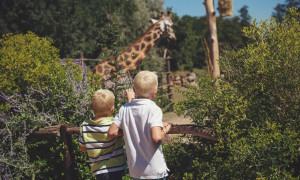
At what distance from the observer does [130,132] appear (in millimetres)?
2023

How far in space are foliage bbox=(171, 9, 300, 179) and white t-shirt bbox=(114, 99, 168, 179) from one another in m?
0.63

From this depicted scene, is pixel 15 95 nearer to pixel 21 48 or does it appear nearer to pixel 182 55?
pixel 21 48

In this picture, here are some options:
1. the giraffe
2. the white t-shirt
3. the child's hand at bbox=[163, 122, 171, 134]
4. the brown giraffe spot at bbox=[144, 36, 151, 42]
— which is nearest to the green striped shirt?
the white t-shirt

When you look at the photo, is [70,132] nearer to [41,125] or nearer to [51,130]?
[51,130]

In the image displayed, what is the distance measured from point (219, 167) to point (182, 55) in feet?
72.0

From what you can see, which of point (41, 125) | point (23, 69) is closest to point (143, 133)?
point (41, 125)

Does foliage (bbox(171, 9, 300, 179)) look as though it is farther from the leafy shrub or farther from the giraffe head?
the giraffe head

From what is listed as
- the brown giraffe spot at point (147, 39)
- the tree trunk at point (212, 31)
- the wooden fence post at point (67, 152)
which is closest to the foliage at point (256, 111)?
the wooden fence post at point (67, 152)

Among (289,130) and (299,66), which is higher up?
(299,66)

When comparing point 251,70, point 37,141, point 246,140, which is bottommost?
point 37,141

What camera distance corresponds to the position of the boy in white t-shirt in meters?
1.94

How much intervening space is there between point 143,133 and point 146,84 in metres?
0.35

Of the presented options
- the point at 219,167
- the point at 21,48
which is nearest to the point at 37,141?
the point at 21,48

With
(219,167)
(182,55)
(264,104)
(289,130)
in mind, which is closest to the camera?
(289,130)
